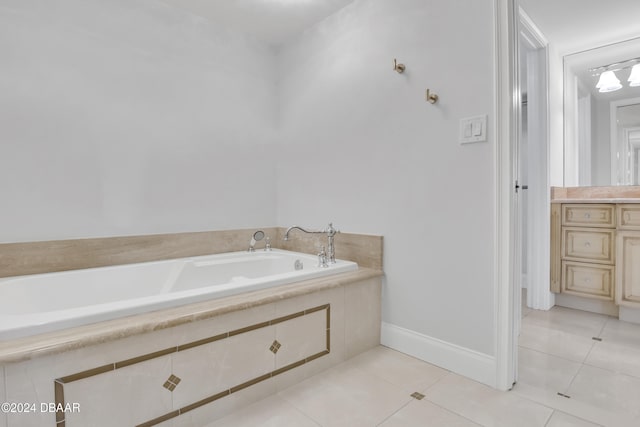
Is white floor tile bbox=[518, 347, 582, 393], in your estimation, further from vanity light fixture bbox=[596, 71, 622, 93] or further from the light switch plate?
vanity light fixture bbox=[596, 71, 622, 93]

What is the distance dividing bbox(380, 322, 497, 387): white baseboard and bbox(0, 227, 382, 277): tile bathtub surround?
42 centimetres

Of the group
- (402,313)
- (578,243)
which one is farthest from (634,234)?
(402,313)

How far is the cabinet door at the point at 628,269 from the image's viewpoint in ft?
7.68

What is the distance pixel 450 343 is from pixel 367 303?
0.49 m

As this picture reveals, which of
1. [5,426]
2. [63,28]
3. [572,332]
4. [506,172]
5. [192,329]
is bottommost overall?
[572,332]

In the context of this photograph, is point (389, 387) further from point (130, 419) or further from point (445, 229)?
point (130, 419)

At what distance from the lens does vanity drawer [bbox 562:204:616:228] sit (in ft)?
8.20

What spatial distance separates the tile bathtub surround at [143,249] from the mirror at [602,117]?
7.30 ft

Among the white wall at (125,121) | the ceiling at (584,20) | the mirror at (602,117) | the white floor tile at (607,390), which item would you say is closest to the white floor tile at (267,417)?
the white floor tile at (607,390)

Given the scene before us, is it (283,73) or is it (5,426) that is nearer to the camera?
(5,426)

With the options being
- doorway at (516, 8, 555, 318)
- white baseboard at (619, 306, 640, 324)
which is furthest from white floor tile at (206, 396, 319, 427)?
white baseboard at (619, 306, 640, 324)

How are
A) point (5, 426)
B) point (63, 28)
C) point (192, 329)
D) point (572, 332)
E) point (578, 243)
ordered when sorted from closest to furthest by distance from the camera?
1. point (5, 426)
2. point (192, 329)
3. point (63, 28)
4. point (572, 332)
5. point (578, 243)

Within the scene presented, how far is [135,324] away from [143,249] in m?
1.14

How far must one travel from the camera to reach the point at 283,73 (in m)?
→ 2.85
